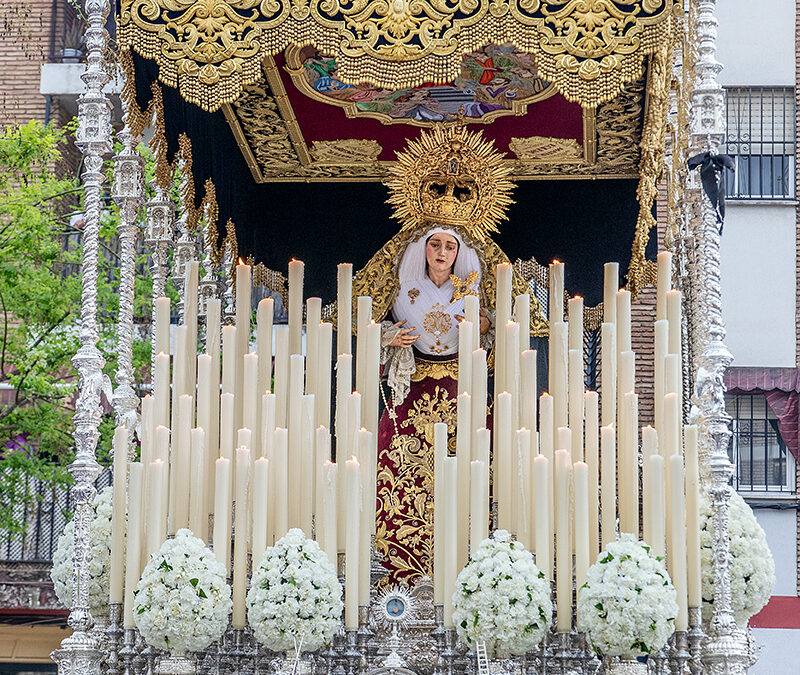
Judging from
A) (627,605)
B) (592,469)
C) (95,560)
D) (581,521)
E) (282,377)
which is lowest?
(627,605)

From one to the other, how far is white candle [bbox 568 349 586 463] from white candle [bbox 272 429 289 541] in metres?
1.36

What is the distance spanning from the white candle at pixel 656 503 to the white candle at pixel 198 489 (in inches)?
83.3

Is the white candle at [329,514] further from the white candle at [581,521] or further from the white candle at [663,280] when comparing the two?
the white candle at [663,280]

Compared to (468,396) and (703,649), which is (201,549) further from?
(703,649)

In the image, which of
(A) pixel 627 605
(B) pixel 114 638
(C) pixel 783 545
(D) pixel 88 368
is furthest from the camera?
(C) pixel 783 545

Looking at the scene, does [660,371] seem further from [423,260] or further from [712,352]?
[423,260]

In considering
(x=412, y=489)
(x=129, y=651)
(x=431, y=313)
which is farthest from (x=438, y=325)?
(x=129, y=651)

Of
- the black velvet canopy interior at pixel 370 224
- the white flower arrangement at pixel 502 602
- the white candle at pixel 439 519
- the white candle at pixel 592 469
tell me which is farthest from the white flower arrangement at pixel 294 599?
the black velvet canopy interior at pixel 370 224

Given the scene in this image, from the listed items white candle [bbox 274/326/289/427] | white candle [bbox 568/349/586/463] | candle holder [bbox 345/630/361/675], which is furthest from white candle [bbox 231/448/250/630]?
white candle [bbox 568/349/586/463]

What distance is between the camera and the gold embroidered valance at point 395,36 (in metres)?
6.14

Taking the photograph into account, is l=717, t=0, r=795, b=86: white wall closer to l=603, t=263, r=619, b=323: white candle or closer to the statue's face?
the statue's face

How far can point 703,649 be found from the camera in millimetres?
5938

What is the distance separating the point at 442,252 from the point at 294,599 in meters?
2.87

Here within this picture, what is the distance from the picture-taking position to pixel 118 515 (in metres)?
6.32
